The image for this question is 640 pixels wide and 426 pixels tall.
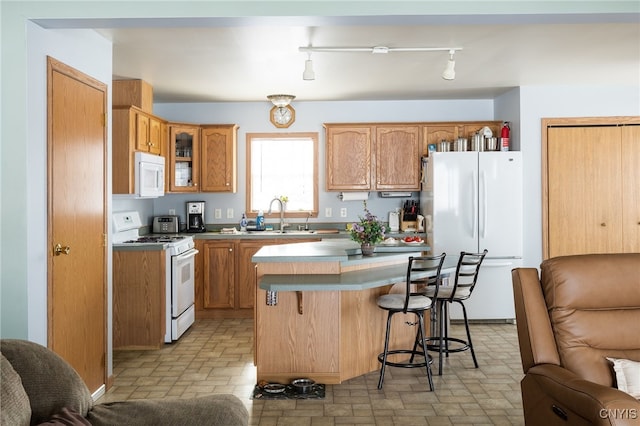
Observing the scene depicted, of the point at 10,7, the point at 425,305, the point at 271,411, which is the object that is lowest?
the point at 271,411

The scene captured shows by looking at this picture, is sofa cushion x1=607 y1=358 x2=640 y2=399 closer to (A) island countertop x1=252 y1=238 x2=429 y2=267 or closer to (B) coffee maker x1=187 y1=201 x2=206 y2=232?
(A) island countertop x1=252 y1=238 x2=429 y2=267

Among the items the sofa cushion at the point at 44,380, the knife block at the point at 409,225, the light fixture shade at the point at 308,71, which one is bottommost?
the sofa cushion at the point at 44,380

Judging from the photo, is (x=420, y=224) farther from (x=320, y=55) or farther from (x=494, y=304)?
(x=320, y=55)

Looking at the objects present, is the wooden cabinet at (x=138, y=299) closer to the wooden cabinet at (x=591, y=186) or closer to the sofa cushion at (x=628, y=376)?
the sofa cushion at (x=628, y=376)

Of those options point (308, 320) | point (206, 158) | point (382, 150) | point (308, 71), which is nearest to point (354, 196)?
point (382, 150)

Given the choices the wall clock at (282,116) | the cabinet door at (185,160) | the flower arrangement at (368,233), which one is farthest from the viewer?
the wall clock at (282,116)

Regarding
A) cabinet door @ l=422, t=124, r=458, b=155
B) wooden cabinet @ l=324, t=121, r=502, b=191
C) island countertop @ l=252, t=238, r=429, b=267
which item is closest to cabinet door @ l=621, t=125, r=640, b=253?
wooden cabinet @ l=324, t=121, r=502, b=191

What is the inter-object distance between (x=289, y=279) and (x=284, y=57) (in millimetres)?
1984

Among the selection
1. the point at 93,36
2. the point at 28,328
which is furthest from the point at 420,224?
the point at 28,328

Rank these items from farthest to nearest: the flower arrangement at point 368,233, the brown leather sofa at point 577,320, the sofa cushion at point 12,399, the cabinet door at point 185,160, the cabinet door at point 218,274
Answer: the cabinet door at point 185,160, the cabinet door at point 218,274, the flower arrangement at point 368,233, the brown leather sofa at point 577,320, the sofa cushion at point 12,399

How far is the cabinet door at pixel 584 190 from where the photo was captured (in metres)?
6.23

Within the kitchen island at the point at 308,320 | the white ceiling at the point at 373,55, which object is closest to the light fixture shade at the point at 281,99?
the white ceiling at the point at 373,55

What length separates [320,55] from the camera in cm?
478

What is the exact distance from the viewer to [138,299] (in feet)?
17.0
